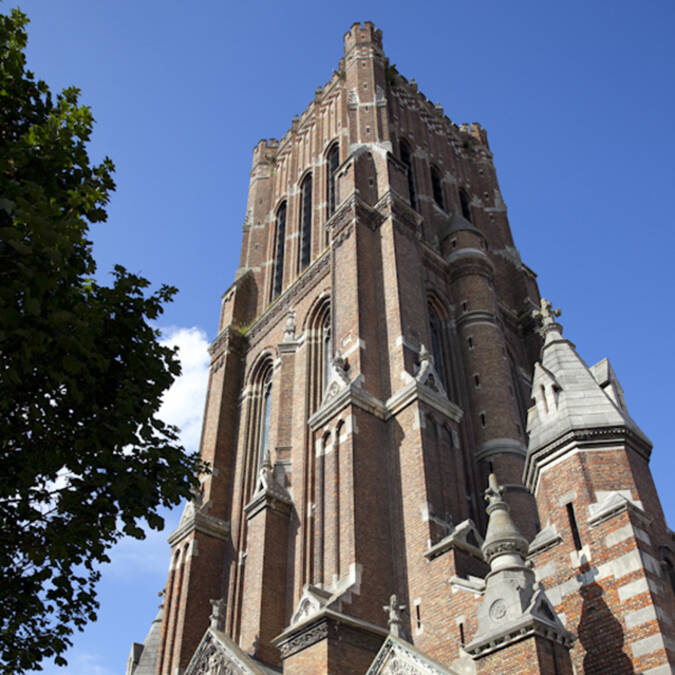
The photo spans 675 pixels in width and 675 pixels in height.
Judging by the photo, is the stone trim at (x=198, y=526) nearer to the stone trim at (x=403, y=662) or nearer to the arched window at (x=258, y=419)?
the arched window at (x=258, y=419)

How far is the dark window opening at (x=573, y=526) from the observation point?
13.1 metres

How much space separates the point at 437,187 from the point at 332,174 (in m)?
4.78

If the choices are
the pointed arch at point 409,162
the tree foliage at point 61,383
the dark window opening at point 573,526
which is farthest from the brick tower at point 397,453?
the tree foliage at point 61,383

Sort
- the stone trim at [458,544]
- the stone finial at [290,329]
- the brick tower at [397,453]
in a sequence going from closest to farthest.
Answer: the brick tower at [397,453] → the stone trim at [458,544] → the stone finial at [290,329]

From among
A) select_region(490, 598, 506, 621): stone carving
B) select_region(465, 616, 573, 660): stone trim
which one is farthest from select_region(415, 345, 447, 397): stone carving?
select_region(465, 616, 573, 660): stone trim

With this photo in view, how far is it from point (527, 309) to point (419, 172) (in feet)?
24.1

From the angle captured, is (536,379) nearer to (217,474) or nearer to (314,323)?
(314,323)

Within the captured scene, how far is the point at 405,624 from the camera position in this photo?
591 inches

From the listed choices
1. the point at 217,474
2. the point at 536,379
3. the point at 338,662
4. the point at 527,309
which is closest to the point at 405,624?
the point at 338,662

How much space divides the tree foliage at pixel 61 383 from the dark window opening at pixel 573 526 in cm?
708

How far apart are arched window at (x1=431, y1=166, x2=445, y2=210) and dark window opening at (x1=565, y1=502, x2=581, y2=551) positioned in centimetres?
1948

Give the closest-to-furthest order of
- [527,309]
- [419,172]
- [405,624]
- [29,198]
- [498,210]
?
[29,198] → [405,624] → [527,309] → [419,172] → [498,210]

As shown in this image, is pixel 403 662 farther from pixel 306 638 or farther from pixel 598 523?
pixel 598 523

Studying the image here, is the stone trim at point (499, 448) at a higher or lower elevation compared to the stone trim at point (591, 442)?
higher
